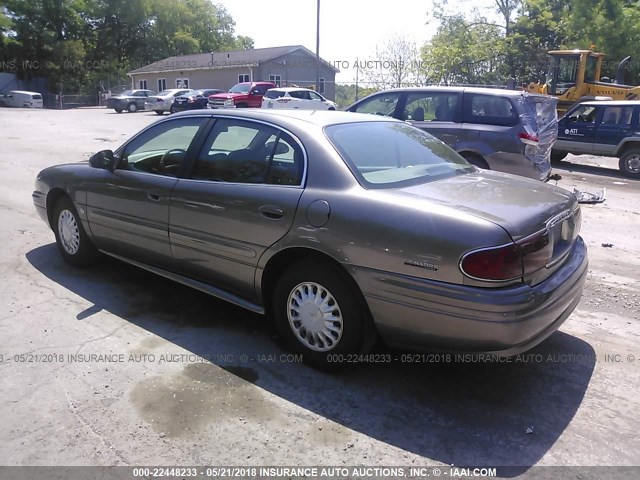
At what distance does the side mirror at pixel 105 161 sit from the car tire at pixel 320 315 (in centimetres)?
210

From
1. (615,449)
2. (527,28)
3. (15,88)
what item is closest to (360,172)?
(615,449)

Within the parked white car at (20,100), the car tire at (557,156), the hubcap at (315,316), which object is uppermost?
the parked white car at (20,100)

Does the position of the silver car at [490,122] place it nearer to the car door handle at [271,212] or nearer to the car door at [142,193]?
the car door at [142,193]

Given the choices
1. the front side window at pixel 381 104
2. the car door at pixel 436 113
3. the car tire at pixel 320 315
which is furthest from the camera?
the front side window at pixel 381 104

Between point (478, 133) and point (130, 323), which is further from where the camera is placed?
point (478, 133)

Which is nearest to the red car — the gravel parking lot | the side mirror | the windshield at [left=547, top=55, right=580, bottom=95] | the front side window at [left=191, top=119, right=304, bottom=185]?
the windshield at [left=547, top=55, right=580, bottom=95]

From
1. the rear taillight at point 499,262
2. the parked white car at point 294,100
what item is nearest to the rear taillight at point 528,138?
the rear taillight at point 499,262

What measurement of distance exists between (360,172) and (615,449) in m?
2.09

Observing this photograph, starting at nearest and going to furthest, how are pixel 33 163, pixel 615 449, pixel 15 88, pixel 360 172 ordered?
pixel 615 449, pixel 360 172, pixel 33 163, pixel 15 88

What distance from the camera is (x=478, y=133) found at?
8.61 m

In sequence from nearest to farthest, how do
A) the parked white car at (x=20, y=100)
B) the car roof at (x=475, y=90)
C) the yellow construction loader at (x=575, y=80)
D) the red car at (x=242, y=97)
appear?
the car roof at (x=475, y=90) < the yellow construction loader at (x=575, y=80) < the red car at (x=242, y=97) < the parked white car at (x=20, y=100)

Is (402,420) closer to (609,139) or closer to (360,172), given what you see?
(360,172)

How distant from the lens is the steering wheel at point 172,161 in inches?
175

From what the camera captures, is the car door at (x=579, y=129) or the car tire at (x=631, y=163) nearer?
the car tire at (x=631, y=163)
